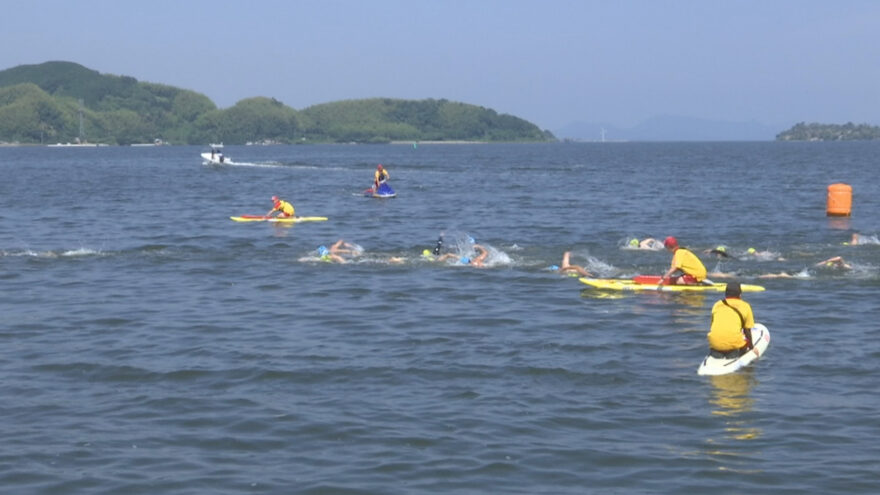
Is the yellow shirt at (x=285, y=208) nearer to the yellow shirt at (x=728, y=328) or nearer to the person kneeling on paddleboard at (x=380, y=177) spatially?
the person kneeling on paddleboard at (x=380, y=177)

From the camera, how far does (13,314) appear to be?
71.7ft

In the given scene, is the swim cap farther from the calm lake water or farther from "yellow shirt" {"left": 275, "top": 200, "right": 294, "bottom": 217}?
"yellow shirt" {"left": 275, "top": 200, "right": 294, "bottom": 217}

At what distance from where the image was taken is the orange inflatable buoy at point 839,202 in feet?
140

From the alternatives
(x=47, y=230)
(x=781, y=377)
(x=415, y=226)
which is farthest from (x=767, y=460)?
(x=47, y=230)

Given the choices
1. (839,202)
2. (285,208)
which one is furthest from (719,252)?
(839,202)

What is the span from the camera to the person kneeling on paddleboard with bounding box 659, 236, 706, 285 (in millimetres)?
23406

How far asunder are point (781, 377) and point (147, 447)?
9.08m

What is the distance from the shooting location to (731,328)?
54.3 ft

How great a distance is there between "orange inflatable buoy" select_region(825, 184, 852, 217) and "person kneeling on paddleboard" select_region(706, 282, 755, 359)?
27653 mm

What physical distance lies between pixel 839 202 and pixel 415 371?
3021 centimetres

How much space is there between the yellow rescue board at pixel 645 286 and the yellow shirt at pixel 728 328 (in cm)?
657

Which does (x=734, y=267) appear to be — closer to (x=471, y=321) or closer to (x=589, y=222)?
(x=471, y=321)

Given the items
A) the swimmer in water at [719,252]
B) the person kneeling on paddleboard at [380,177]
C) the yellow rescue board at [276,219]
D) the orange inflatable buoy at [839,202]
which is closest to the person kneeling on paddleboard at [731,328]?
the swimmer in water at [719,252]

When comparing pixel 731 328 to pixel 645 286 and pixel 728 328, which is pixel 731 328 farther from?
pixel 645 286
